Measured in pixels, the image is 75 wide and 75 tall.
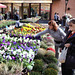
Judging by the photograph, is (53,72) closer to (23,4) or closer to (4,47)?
(4,47)

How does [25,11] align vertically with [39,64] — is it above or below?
above

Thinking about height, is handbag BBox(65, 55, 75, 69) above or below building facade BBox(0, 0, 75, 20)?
below

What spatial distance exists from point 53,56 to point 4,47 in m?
2.26

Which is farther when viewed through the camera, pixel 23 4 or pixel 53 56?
pixel 23 4

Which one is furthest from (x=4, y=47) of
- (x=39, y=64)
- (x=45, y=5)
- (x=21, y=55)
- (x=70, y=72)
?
(x=45, y=5)

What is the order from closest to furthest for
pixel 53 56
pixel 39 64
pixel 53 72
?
pixel 53 72 < pixel 39 64 < pixel 53 56

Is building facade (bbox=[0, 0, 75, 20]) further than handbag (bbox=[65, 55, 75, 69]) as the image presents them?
Yes

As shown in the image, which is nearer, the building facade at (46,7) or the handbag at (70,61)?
the handbag at (70,61)

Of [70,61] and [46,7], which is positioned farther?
[46,7]

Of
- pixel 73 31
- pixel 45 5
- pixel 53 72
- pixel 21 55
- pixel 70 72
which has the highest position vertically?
pixel 45 5

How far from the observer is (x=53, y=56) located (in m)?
5.41

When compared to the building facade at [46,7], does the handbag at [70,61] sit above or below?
below

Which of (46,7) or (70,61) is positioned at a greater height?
(46,7)

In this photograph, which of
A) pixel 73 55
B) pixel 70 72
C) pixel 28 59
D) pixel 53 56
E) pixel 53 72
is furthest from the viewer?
pixel 53 56
